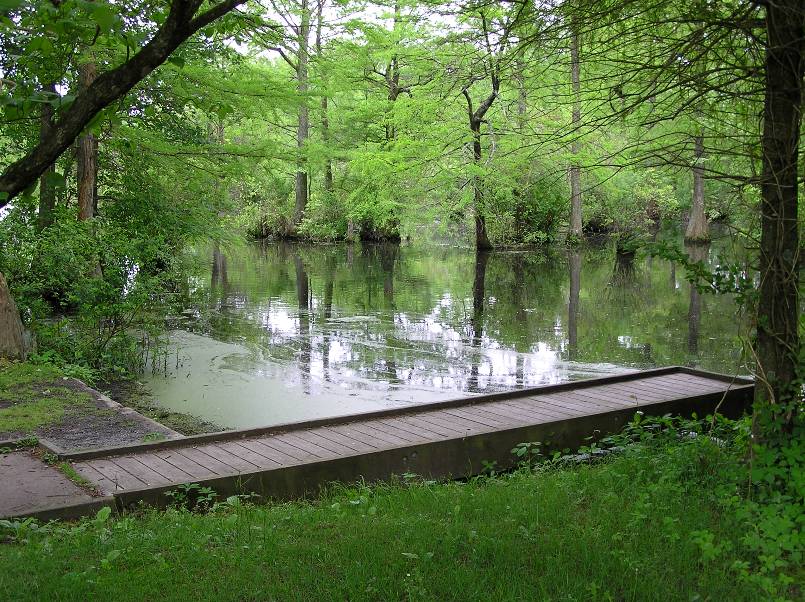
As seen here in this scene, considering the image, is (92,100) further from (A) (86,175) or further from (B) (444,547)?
(A) (86,175)

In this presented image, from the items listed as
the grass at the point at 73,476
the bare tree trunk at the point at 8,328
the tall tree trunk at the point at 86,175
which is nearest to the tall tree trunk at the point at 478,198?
the tall tree trunk at the point at 86,175

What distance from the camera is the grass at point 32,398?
752 cm

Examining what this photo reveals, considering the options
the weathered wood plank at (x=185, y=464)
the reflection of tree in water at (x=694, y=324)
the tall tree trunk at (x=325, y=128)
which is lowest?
the weathered wood plank at (x=185, y=464)

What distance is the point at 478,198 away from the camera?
109 ft

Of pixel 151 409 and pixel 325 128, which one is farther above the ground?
pixel 325 128

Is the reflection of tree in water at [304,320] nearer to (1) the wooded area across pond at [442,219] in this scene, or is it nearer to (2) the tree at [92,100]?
(1) the wooded area across pond at [442,219]

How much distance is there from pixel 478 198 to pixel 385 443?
2750 centimetres

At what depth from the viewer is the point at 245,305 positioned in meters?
19.2

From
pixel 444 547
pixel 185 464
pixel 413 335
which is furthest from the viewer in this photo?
pixel 413 335

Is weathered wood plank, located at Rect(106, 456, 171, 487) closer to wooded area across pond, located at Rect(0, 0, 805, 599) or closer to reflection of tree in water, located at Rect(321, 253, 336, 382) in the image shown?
wooded area across pond, located at Rect(0, 0, 805, 599)

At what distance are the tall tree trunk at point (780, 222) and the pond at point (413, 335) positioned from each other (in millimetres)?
349

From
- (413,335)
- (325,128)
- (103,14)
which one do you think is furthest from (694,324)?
(325,128)

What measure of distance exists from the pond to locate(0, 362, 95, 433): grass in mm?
1400

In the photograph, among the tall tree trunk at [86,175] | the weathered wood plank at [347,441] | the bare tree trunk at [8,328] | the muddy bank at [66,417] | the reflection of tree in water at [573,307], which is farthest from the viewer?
the tall tree trunk at [86,175]
